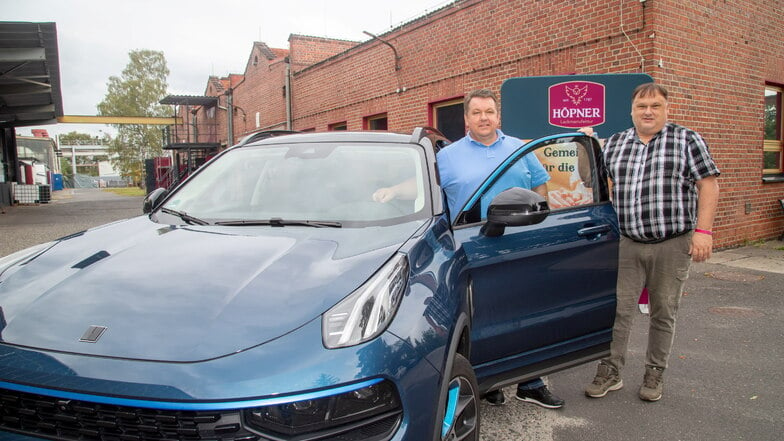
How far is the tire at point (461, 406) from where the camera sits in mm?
2137

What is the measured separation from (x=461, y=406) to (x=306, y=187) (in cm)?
135

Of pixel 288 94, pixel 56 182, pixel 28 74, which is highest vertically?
pixel 28 74

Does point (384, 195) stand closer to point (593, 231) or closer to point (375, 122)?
point (593, 231)

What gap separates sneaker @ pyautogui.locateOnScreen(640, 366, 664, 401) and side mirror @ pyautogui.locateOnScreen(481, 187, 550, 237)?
64.2 inches

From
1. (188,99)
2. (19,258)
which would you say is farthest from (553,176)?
(188,99)

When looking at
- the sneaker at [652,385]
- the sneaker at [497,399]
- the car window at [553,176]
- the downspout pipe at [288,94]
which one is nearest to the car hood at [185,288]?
the car window at [553,176]

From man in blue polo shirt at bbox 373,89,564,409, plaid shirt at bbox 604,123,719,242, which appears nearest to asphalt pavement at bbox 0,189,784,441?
man in blue polo shirt at bbox 373,89,564,409

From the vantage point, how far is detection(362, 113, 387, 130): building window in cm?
1360

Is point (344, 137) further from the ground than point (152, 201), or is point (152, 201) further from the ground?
point (344, 137)

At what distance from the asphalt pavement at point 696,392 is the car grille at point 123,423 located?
5.73 feet

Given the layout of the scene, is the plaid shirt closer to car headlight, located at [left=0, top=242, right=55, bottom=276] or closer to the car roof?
the car roof

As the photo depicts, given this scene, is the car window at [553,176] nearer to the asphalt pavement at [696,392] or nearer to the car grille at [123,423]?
the asphalt pavement at [696,392]

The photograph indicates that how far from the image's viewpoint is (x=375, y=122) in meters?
13.9

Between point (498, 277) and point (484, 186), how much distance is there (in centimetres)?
50
